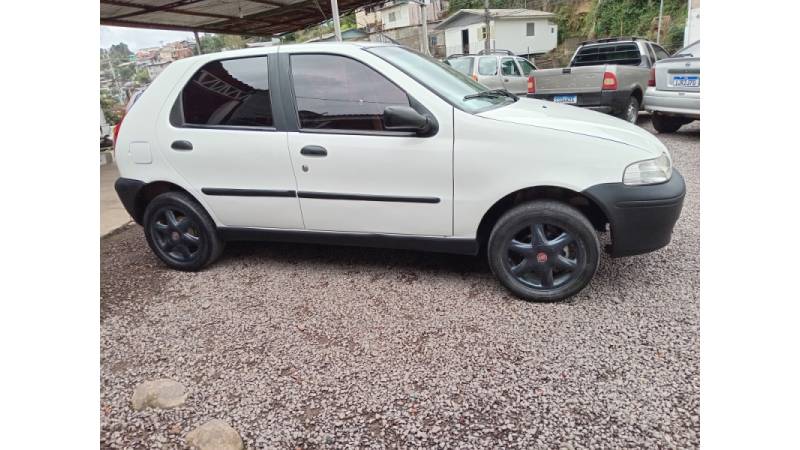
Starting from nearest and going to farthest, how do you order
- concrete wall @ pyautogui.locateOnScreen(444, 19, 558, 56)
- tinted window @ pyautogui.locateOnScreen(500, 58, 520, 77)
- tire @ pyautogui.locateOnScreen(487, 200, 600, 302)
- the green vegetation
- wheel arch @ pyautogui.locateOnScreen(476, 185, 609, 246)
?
tire @ pyautogui.locateOnScreen(487, 200, 600, 302), wheel arch @ pyautogui.locateOnScreen(476, 185, 609, 246), tinted window @ pyautogui.locateOnScreen(500, 58, 520, 77), the green vegetation, concrete wall @ pyautogui.locateOnScreen(444, 19, 558, 56)

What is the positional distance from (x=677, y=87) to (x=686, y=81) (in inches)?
5.5

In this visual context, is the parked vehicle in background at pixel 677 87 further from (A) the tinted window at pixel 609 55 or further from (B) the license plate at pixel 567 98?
(A) the tinted window at pixel 609 55

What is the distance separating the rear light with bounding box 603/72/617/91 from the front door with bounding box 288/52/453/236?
224 inches

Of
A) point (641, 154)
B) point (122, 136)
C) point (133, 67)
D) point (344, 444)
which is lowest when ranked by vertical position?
point (344, 444)

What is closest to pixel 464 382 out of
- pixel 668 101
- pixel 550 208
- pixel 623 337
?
pixel 623 337

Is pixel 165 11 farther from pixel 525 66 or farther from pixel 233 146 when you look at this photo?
pixel 525 66

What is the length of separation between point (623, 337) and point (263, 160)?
246 cm

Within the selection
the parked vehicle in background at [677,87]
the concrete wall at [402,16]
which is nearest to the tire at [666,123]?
the parked vehicle in background at [677,87]

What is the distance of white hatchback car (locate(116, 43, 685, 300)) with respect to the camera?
105 inches

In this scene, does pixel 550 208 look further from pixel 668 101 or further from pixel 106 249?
pixel 668 101

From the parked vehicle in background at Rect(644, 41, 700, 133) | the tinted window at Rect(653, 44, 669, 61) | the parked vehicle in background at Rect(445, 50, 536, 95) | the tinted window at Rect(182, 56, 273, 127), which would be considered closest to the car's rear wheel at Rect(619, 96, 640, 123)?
the parked vehicle in background at Rect(644, 41, 700, 133)

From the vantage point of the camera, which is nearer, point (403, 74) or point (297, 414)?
point (297, 414)

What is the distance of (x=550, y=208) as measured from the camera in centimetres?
273

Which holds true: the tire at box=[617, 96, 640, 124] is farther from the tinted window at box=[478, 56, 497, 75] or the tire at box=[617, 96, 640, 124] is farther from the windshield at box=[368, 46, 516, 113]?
the windshield at box=[368, 46, 516, 113]
